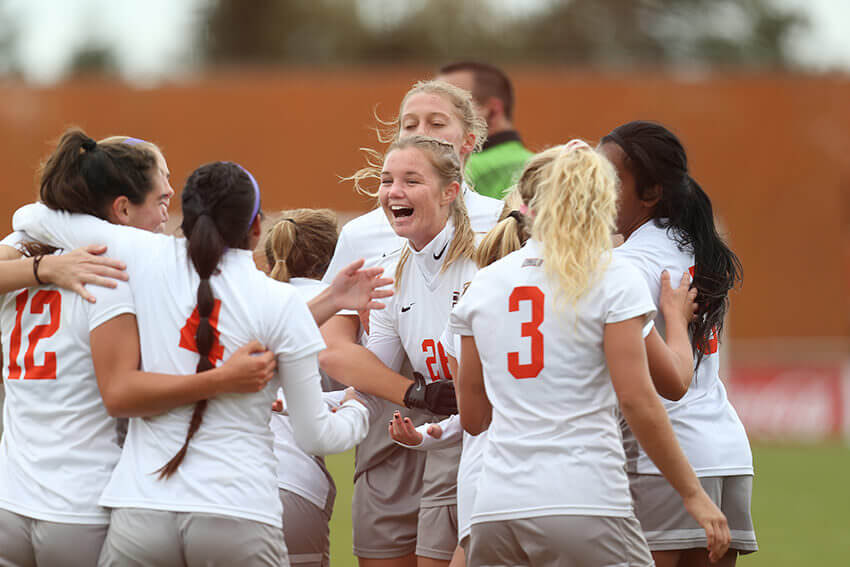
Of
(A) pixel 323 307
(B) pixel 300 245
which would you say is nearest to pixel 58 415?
(A) pixel 323 307

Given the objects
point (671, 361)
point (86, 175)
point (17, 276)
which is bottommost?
point (671, 361)

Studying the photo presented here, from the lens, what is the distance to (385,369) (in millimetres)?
4387

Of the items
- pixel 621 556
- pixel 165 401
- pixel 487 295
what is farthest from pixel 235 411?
pixel 621 556

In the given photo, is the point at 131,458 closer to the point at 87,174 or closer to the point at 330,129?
the point at 87,174

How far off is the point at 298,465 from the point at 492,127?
3237 mm

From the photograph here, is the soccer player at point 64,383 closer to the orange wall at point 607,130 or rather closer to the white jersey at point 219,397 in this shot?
the white jersey at point 219,397

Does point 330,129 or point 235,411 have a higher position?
point 330,129

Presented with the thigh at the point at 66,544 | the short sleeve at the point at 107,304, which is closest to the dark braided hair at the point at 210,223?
the short sleeve at the point at 107,304

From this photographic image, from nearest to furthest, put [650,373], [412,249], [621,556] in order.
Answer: [621,556] < [650,373] < [412,249]

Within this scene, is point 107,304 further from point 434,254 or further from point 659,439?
point 659,439

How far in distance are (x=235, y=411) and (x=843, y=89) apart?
2088 cm

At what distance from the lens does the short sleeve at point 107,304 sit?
341 centimetres

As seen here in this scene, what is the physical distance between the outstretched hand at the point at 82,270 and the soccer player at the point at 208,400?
0.15 ft

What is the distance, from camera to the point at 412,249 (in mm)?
4434
